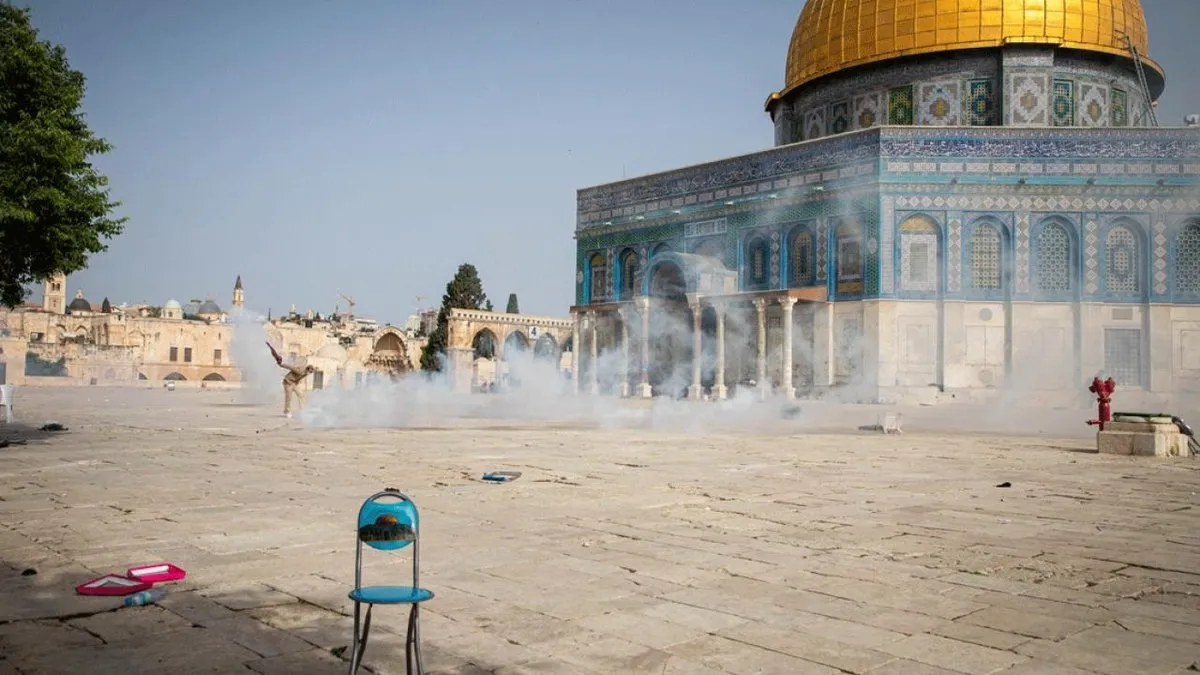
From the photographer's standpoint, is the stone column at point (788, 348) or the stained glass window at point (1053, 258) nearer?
the stained glass window at point (1053, 258)

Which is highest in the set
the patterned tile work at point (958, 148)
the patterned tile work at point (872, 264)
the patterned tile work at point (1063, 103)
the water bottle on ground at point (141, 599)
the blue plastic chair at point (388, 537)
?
the patterned tile work at point (1063, 103)

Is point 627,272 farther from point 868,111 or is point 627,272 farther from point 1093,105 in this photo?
point 1093,105

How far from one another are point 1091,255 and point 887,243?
5.99 meters

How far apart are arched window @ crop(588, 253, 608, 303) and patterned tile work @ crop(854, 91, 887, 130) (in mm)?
11452

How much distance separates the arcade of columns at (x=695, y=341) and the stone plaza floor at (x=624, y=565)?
18448mm

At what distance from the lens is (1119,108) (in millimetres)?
32250

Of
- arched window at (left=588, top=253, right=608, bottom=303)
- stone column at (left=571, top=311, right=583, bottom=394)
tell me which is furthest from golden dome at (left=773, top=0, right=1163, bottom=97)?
stone column at (left=571, top=311, right=583, bottom=394)

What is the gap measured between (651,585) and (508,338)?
49.7m

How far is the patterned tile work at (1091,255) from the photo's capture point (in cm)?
2784

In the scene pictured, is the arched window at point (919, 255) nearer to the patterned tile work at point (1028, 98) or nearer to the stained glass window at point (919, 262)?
the stained glass window at point (919, 262)

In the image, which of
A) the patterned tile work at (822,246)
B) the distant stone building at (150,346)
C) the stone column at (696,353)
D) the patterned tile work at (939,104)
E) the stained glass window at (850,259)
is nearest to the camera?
the stained glass window at (850,259)

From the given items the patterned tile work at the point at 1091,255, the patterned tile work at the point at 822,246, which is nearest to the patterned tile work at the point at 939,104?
the patterned tile work at the point at 822,246

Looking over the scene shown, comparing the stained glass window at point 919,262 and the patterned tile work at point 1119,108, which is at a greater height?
the patterned tile work at point 1119,108

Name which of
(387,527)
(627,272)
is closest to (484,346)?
(627,272)
